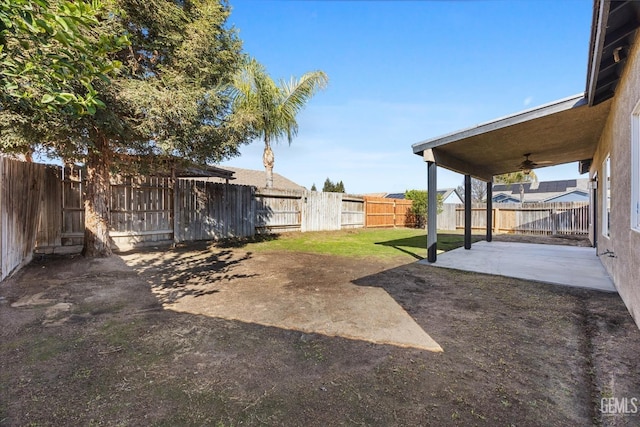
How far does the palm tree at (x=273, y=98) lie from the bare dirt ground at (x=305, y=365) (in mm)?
10385

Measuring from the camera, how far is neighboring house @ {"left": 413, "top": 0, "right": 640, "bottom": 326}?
9.75ft

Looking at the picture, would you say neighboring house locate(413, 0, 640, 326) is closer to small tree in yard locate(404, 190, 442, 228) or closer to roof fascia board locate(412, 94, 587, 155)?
roof fascia board locate(412, 94, 587, 155)

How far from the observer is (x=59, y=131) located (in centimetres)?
495

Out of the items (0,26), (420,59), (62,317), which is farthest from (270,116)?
(0,26)

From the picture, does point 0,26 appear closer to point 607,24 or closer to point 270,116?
point 607,24

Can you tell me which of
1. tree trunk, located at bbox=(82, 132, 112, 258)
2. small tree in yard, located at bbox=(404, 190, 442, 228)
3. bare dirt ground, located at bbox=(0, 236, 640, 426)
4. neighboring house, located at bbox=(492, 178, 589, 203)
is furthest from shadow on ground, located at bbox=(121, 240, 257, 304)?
neighboring house, located at bbox=(492, 178, 589, 203)

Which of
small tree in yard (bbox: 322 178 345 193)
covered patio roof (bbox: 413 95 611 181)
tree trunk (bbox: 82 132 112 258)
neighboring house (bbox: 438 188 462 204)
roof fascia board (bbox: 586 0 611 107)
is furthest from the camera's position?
small tree in yard (bbox: 322 178 345 193)

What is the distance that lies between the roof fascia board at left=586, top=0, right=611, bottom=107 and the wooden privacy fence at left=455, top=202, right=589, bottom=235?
1240 cm

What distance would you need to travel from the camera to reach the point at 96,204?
639cm

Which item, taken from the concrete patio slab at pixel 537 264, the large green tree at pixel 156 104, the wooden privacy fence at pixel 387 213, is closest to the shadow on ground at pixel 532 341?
the concrete patio slab at pixel 537 264

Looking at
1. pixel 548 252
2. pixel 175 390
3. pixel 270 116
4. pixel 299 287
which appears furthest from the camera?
pixel 270 116

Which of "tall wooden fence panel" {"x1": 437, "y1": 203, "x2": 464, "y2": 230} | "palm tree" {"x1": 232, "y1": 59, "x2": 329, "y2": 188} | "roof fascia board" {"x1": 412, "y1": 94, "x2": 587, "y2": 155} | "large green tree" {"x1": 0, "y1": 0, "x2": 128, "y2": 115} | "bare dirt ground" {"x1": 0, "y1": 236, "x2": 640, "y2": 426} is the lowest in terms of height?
"bare dirt ground" {"x1": 0, "y1": 236, "x2": 640, "y2": 426}

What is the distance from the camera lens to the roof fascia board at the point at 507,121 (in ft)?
14.8

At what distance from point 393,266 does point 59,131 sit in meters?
6.72
